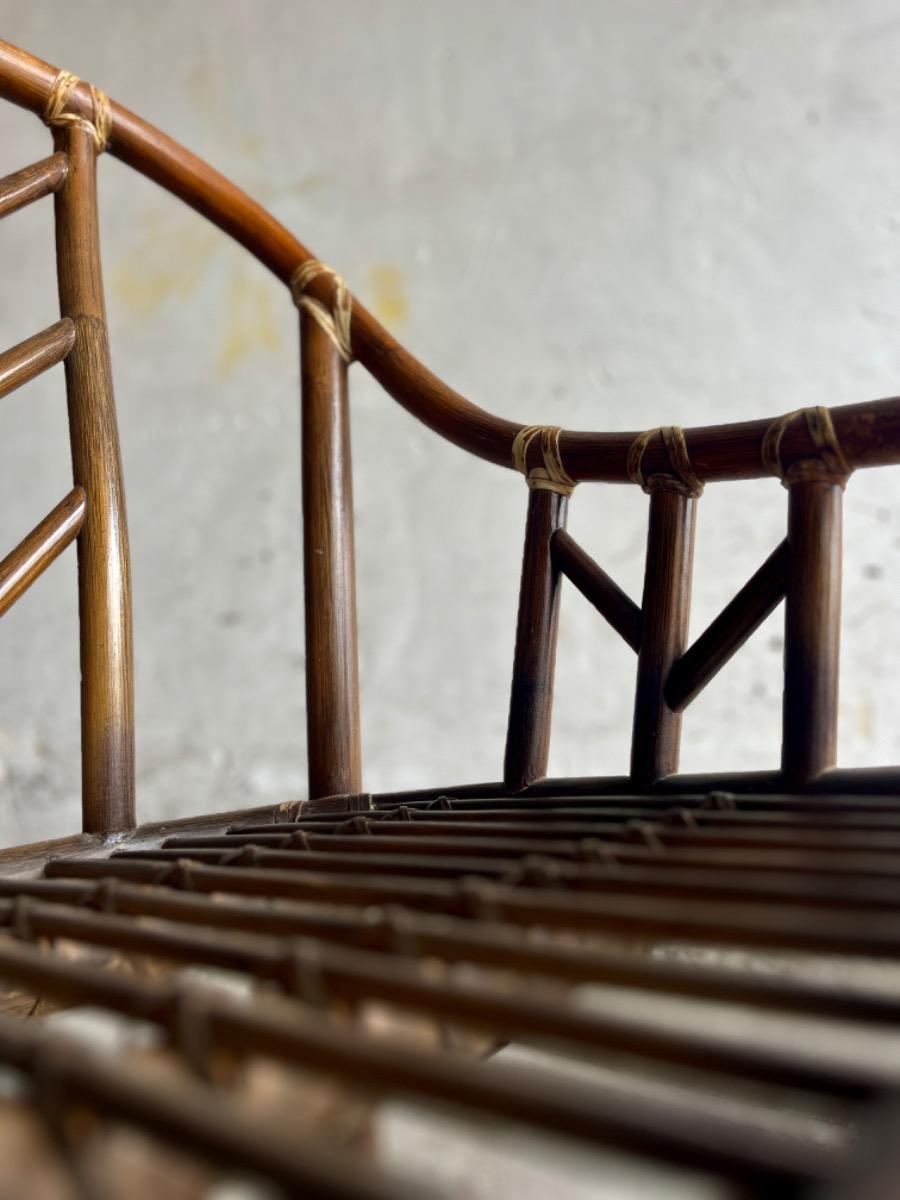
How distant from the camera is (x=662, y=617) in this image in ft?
2.31

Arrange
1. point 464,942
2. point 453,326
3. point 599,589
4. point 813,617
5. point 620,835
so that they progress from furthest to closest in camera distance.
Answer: point 453,326
point 599,589
point 813,617
point 620,835
point 464,942

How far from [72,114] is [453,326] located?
51.7 inches

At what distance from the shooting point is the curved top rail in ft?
2.05

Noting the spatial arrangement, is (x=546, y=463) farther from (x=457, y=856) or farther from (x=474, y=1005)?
(x=474, y=1005)

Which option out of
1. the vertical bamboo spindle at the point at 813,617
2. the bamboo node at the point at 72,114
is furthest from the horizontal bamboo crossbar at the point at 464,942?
the bamboo node at the point at 72,114

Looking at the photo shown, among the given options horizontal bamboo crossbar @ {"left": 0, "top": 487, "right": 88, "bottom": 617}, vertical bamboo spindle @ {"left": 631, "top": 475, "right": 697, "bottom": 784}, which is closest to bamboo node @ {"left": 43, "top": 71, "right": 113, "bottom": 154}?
horizontal bamboo crossbar @ {"left": 0, "top": 487, "right": 88, "bottom": 617}

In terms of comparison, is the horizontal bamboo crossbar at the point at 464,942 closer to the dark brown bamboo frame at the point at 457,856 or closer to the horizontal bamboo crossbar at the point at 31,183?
the dark brown bamboo frame at the point at 457,856

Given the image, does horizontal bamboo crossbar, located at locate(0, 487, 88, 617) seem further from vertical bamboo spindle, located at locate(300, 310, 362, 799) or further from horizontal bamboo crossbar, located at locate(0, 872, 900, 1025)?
horizontal bamboo crossbar, located at locate(0, 872, 900, 1025)

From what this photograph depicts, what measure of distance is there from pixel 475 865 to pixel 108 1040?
171 millimetres

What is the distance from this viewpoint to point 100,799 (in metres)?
0.83

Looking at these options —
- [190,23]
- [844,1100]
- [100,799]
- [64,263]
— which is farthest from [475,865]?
[190,23]

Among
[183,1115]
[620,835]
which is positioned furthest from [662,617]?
[183,1115]

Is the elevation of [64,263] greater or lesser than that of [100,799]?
greater

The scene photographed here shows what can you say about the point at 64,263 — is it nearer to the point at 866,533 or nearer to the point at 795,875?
the point at 795,875
